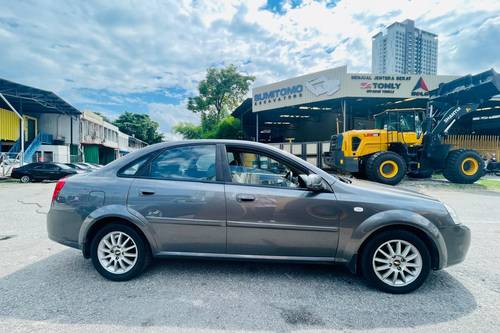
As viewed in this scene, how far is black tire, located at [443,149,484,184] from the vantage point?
11336 mm

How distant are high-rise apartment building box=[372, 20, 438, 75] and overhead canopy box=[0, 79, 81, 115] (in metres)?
32.6

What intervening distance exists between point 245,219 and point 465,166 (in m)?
13.3

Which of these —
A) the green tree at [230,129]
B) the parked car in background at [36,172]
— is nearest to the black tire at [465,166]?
the parked car in background at [36,172]

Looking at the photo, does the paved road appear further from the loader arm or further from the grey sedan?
the loader arm

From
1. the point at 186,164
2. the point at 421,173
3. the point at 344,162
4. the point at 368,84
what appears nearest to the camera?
the point at 186,164

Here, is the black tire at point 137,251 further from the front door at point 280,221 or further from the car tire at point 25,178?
the car tire at point 25,178

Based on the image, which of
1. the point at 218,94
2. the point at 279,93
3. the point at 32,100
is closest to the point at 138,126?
the point at 218,94

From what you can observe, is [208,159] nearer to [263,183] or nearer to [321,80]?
[263,183]

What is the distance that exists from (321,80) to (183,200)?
19886 millimetres

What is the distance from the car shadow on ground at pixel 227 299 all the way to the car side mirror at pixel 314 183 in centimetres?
109

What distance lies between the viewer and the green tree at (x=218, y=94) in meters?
43.3

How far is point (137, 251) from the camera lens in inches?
113

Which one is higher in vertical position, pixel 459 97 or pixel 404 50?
pixel 404 50

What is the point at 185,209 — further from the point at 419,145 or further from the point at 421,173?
the point at 421,173
